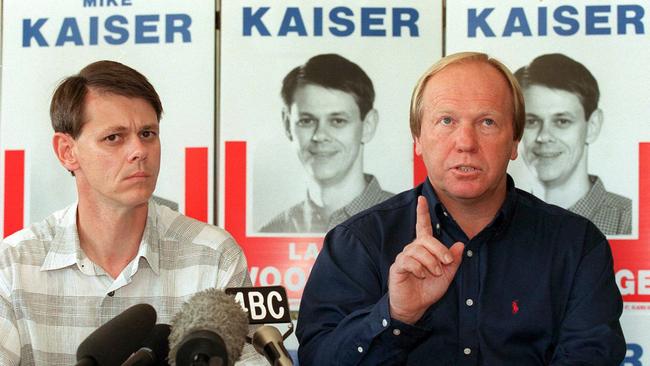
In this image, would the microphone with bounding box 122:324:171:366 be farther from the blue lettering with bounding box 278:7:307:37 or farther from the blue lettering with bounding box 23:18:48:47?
the blue lettering with bounding box 23:18:48:47

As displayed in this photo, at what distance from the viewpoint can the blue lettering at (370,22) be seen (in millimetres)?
2908

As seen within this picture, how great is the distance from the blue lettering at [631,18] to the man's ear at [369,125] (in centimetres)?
92

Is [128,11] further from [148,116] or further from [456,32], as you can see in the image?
[456,32]

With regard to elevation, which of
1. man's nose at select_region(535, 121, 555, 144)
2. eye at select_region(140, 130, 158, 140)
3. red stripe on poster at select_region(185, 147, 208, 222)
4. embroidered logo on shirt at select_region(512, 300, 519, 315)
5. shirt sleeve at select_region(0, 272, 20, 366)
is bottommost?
shirt sleeve at select_region(0, 272, 20, 366)

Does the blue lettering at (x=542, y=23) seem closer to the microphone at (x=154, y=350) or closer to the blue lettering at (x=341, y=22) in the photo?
the blue lettering at (x=341, y=22)

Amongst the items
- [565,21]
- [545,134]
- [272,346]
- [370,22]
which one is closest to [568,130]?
[545,134]

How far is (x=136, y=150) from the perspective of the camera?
2.07m

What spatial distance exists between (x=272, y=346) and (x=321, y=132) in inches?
65.5

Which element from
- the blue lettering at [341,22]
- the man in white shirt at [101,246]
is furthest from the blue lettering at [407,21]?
the man in white shirt at [101,246]

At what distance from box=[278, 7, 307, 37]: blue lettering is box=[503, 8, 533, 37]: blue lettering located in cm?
74

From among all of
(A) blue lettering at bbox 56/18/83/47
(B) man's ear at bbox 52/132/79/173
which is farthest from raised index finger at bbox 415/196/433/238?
(A) blue lettering at bbox 56/18/83/47

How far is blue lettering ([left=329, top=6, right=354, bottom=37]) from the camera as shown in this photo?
9.56 feet

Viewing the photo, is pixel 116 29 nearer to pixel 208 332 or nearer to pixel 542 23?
pixel 542 23

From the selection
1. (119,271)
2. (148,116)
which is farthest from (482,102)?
(119,271)
